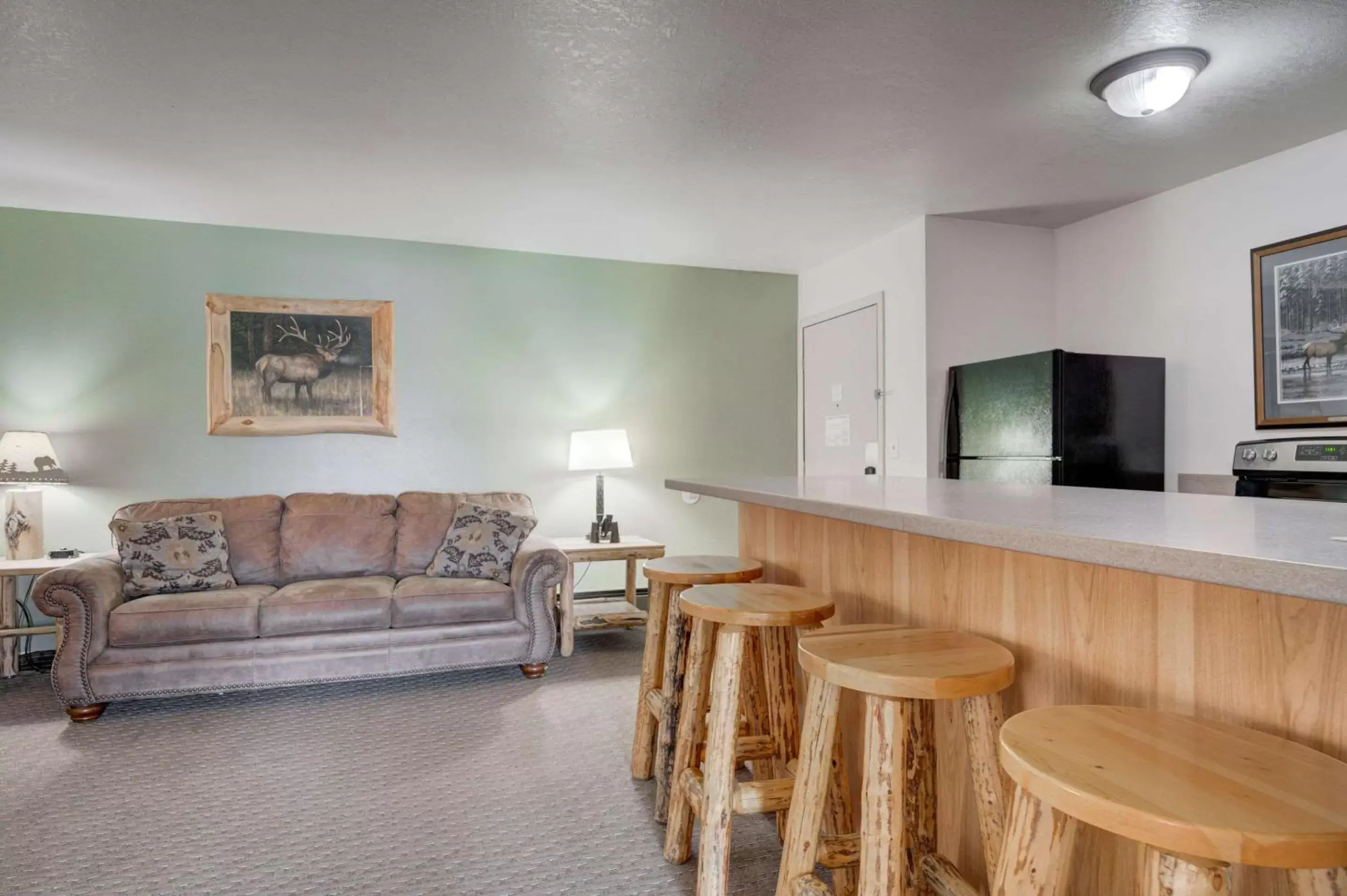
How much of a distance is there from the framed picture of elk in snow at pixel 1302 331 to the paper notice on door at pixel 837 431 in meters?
2.06

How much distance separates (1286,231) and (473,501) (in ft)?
12.8

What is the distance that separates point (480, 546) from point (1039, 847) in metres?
3.10

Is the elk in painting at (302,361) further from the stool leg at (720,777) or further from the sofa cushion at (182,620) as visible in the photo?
the stool leg at (720,777)

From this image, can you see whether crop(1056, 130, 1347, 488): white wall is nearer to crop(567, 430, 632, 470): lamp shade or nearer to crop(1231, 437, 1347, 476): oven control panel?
crop(1231, 437, 1347, 476): oven control panel

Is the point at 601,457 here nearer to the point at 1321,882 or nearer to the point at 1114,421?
the point at 1114,421

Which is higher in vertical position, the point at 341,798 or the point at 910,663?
the point at 910,663

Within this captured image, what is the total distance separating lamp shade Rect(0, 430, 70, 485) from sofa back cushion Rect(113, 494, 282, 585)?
33cm

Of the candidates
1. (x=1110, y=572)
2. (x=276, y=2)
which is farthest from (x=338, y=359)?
(x=1110, y=572)

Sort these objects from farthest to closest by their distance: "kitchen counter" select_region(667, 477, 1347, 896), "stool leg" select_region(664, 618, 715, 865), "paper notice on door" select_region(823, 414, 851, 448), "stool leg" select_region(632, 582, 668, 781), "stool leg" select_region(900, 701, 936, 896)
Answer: "paper notice on door" select_region(823, 414, 851, 448), "stool leg" select_region(632, 582, 668, 781), "stool leg" select_region(664, 618, 715, 865), "stool leg" select_region(900, 701, 936, 896), "kitchen counter" select_region(667, 477, 1347, 896)

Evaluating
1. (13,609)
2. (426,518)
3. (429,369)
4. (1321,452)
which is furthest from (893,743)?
(13,609)

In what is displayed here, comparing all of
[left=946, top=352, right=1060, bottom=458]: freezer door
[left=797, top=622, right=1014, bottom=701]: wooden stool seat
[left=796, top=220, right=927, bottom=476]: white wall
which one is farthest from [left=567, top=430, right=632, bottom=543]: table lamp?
[left=797, top=622, right=1014, bottom=701]: wooden stool seat

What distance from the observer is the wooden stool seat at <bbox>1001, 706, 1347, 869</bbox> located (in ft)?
2.30

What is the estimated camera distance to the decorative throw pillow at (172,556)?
10.8ft

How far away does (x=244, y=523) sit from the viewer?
3725 millimetres
